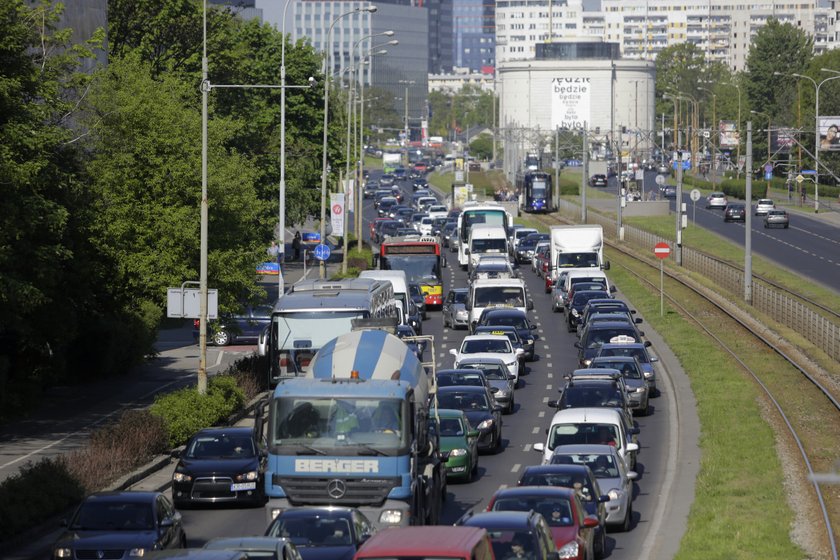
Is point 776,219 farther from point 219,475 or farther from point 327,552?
point 327,552

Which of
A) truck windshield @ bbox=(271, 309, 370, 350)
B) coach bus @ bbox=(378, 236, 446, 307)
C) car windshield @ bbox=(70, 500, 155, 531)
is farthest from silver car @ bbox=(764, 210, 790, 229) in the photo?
car windshield @ bbox=(70, 500, 155, 531)

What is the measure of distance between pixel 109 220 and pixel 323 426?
21669 mm

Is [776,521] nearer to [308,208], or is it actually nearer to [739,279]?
[739,279]

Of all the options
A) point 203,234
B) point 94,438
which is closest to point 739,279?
point 203,234

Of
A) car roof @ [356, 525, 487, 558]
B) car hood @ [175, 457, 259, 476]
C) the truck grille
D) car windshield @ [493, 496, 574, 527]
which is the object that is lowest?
car hood @ [175, 457, 259, 476]

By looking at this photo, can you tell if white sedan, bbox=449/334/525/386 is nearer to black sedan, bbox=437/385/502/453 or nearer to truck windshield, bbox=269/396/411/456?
black sedan, bbox=437/385/502/453

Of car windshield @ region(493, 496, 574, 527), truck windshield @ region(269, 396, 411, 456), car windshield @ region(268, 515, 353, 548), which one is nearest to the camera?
car windshield @ region(268, 515, 353, 548)

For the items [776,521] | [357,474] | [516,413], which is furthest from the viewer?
[516,413]

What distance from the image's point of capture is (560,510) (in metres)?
19.7

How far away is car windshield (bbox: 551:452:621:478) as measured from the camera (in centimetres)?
2384

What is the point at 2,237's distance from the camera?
31.0 m

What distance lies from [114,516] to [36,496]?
4.13 meters

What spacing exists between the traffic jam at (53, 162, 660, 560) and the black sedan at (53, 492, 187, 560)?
28 mm

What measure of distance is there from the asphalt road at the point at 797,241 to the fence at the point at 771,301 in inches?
181
